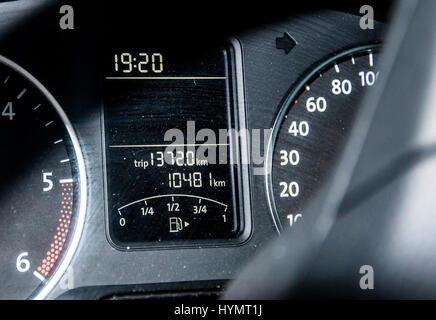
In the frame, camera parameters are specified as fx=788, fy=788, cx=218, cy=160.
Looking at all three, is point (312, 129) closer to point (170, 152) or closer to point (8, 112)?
point (170, 152)

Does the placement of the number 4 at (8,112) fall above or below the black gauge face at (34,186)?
above

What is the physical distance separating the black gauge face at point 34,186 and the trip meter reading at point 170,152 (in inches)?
4.8

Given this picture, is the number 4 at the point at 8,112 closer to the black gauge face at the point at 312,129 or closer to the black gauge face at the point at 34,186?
the black gauge face at the point at 34,186

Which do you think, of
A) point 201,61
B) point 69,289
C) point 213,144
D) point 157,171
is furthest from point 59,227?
point 201,61

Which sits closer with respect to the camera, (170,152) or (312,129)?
(170,152)

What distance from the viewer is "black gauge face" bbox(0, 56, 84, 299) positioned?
220cm

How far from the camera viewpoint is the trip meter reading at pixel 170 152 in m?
2.30

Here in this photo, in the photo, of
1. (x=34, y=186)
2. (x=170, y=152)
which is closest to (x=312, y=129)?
(x=170, y=152)

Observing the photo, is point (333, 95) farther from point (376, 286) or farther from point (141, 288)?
point (376, 286)

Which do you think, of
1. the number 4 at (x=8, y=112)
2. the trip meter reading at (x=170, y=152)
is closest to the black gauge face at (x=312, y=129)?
the trip meter reading at (x=170, y=152)

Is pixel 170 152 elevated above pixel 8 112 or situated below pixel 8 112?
below

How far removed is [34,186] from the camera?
2.22 meters

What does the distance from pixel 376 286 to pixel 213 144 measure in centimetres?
139

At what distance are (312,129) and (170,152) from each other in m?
0.45
